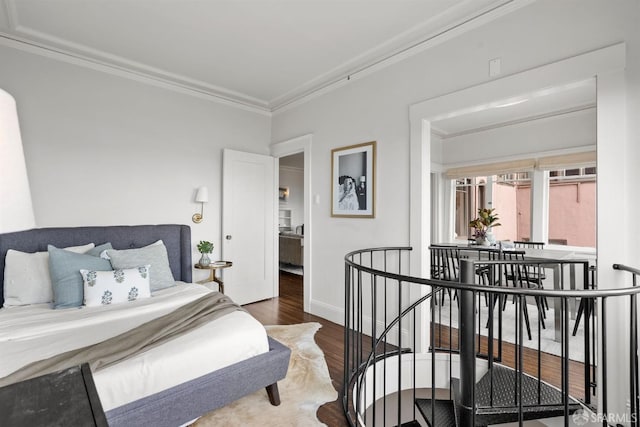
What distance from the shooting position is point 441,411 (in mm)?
2594

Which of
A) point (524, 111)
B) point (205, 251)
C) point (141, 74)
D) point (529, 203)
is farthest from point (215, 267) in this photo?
point (529, 203)

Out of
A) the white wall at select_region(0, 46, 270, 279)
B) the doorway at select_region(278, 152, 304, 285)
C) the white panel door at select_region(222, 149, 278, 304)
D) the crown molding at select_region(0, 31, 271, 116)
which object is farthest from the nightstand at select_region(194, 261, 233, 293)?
the doorway at select_region(278, 152, 304, 285)

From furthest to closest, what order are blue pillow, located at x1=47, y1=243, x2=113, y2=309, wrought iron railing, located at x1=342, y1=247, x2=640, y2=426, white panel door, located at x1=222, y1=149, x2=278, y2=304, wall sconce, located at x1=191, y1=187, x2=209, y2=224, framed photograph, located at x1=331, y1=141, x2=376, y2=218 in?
1. white panel door, located at x1=222, y1=149, x2=278, y2=304
2. wall sconce, located at x1=191, y1=187, x2=209, y2=224
3. framed photograph, located at x1=331, y1=141, x2=376, y2=218
4. blue pillow, located at x1=47, y1=243, x2=113, y2=309
5. wrought iron railing, located at x1=342, y1=247, x2=640, y2=426

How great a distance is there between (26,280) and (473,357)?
3230 millimetres

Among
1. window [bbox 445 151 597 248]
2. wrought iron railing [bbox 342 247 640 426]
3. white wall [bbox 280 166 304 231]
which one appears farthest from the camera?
white wall [bbox 280 166 304 231]

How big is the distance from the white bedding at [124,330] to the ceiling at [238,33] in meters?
2.31

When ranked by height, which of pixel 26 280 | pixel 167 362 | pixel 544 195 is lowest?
pixel 167 362

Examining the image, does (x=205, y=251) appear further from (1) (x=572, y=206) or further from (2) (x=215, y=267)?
(1) (x=572, y=206)

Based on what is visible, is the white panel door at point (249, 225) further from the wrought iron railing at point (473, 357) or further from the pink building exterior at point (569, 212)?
the pink building exterior at point (569, 212)

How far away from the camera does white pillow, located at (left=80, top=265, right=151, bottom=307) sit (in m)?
2.38

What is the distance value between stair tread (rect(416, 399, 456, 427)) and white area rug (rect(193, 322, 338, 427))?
2.73ft

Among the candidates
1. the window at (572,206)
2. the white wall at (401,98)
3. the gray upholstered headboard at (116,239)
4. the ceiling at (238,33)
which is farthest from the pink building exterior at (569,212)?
the gray upholstered headboard at (116,239)

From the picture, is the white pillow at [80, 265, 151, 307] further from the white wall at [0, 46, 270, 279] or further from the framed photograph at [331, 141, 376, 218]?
the framed photograph at [331, 141, 376, 218]

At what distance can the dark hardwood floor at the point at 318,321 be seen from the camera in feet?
6.83
